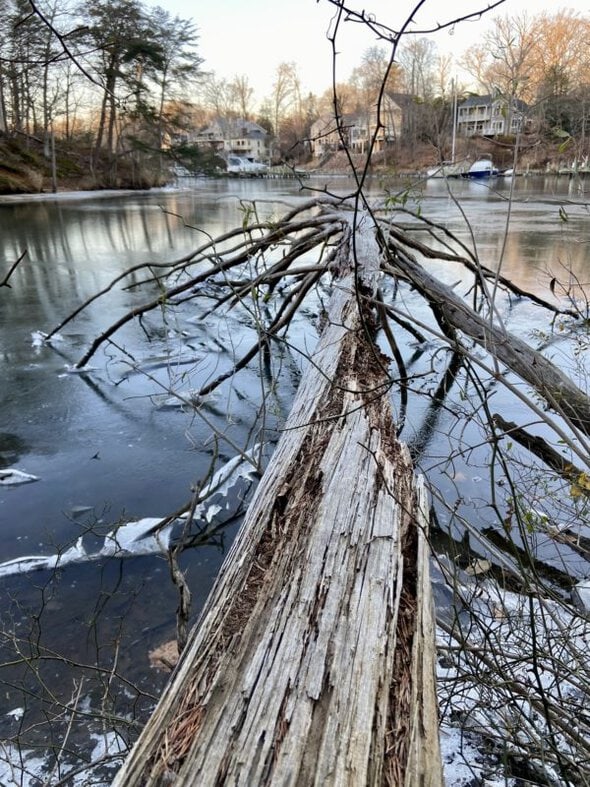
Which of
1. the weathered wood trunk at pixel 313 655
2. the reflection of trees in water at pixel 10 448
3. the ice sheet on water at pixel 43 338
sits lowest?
the reflection of trees in water at pixel 10 448

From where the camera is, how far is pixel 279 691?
107 centimetres

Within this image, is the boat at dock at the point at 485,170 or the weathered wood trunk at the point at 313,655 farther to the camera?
the boat at dock at the point at 485,170

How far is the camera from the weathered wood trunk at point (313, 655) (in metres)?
0.96

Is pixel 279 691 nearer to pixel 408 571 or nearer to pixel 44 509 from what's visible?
pixel 408 571

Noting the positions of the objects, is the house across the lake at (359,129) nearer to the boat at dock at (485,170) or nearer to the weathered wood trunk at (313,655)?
the weathered wood trunk at (313,655)

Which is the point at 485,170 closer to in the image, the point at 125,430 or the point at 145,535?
the point at 125,430

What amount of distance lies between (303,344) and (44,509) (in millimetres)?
3218

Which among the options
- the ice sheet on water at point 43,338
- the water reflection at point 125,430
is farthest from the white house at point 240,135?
the ice sheet on water at point 43,338

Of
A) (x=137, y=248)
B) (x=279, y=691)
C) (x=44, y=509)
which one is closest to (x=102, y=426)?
(x=44, y=509)

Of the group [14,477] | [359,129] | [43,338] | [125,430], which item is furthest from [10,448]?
[359,129]

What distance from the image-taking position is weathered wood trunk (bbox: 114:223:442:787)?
960mm

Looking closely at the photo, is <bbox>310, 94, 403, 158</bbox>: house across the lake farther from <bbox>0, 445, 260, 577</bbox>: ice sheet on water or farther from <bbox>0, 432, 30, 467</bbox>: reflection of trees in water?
<bbox>0, 432, 30, 467</bbox>: reflection of trees in water

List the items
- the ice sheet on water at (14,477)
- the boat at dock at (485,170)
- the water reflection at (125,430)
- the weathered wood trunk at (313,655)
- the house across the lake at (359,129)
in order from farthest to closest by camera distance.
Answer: the boat at dock at (485,170), the ice sheet on water at (14,477), the water reflection at (125,430), the house across the lake at (359,129), the weathered wood trunk at (313,655)

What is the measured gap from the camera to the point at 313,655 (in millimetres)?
1161
